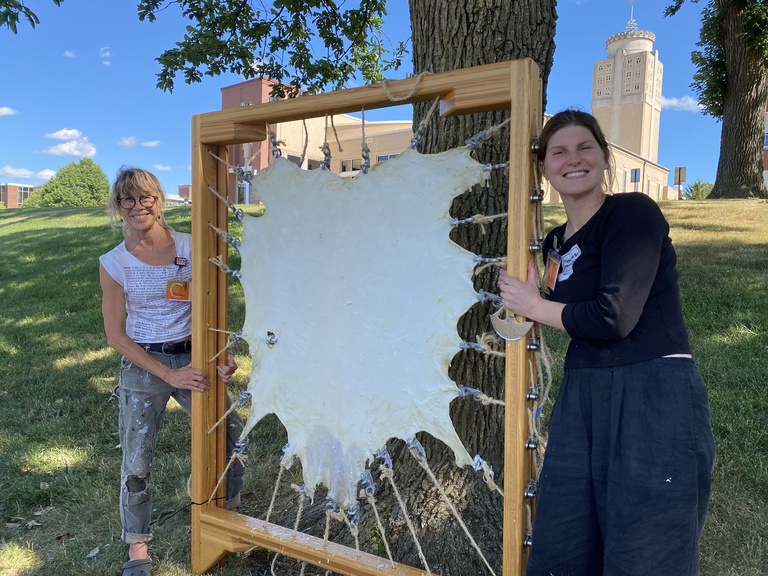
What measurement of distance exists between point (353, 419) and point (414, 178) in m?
0.79

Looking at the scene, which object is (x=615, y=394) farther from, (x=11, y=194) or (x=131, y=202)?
(x=11, y=194)

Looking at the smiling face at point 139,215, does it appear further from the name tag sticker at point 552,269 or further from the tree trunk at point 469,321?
the name tag sticker at point 552,269

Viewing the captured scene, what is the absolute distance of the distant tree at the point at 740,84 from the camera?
928 cm

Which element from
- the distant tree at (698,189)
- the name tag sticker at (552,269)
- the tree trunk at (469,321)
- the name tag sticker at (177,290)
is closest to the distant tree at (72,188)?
the distant tree at (698,189)

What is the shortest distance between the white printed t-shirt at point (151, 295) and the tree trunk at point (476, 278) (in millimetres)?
1090

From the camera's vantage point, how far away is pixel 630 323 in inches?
53.2

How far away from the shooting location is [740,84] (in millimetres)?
9828

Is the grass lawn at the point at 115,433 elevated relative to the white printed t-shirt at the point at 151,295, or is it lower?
lower

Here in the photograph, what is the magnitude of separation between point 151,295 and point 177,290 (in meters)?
0.10

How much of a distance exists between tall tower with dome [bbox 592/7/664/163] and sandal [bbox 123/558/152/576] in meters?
77.5

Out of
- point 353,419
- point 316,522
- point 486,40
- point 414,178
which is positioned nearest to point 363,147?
point 414,178

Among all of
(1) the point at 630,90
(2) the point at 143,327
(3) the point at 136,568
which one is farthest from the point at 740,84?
(1) the point at 630,90

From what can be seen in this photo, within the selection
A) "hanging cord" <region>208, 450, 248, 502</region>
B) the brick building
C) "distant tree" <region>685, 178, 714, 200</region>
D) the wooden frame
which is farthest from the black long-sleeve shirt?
the brick building

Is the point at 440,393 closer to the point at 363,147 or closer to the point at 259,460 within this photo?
the point at 363,147
